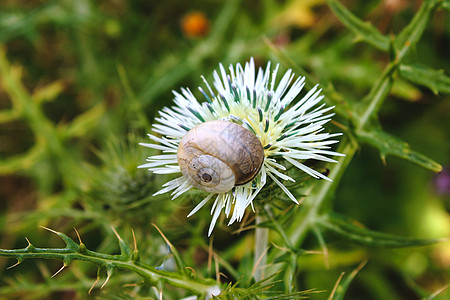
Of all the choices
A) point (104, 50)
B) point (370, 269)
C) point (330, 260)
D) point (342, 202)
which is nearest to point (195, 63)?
point (104, 50)

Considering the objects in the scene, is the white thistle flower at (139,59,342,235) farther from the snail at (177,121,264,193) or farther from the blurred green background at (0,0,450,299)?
the blurred green background at (0,0,450,299)

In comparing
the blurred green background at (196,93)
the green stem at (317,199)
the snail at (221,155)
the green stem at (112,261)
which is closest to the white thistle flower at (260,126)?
the snail at (221,155)

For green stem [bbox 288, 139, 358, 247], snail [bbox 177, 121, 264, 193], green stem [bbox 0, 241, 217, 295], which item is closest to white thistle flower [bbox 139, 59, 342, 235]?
snail [bbox 177, 121, 264, 193]

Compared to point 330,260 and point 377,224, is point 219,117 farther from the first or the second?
point 377,224

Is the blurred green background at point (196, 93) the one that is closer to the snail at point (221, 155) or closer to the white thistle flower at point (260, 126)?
the white thistle flower at point (260, 126)

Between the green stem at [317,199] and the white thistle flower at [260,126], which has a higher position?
the white thistle flower at [260,126]

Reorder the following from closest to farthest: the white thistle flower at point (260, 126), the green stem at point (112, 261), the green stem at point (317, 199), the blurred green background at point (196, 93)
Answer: the green stem at point (112, 261), the white thistle flower at point (260, 126), the green stem at point (317, 199), the blurred green background at point (196, 93)

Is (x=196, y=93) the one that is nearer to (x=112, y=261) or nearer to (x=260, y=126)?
(x=260, y=126)
